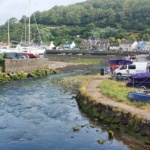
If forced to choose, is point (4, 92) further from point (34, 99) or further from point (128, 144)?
point (128, 144)

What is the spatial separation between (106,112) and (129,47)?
144 meters

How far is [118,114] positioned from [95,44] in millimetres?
159492

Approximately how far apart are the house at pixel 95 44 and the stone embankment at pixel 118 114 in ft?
473

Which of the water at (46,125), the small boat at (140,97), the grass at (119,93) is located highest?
the small boat at (140,97)

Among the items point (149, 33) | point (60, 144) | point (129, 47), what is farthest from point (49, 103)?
point (149, 33)

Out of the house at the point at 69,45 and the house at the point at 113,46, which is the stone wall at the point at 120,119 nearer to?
the house at the point at 113,46

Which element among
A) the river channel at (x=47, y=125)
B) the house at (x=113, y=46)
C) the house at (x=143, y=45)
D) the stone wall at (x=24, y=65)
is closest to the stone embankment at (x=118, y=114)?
the river channel at (x=47, y=125)

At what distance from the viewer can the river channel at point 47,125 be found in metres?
20.0

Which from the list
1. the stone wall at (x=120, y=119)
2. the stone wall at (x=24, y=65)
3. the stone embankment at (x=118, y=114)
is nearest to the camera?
the stone wall at (x=120, y=119)

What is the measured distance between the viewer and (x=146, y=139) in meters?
19.9

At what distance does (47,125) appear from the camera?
24344 mm

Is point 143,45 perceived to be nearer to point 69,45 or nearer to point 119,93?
point 69,45

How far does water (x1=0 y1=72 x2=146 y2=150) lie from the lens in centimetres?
2003

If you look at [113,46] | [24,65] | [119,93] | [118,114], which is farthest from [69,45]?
[118,114]
